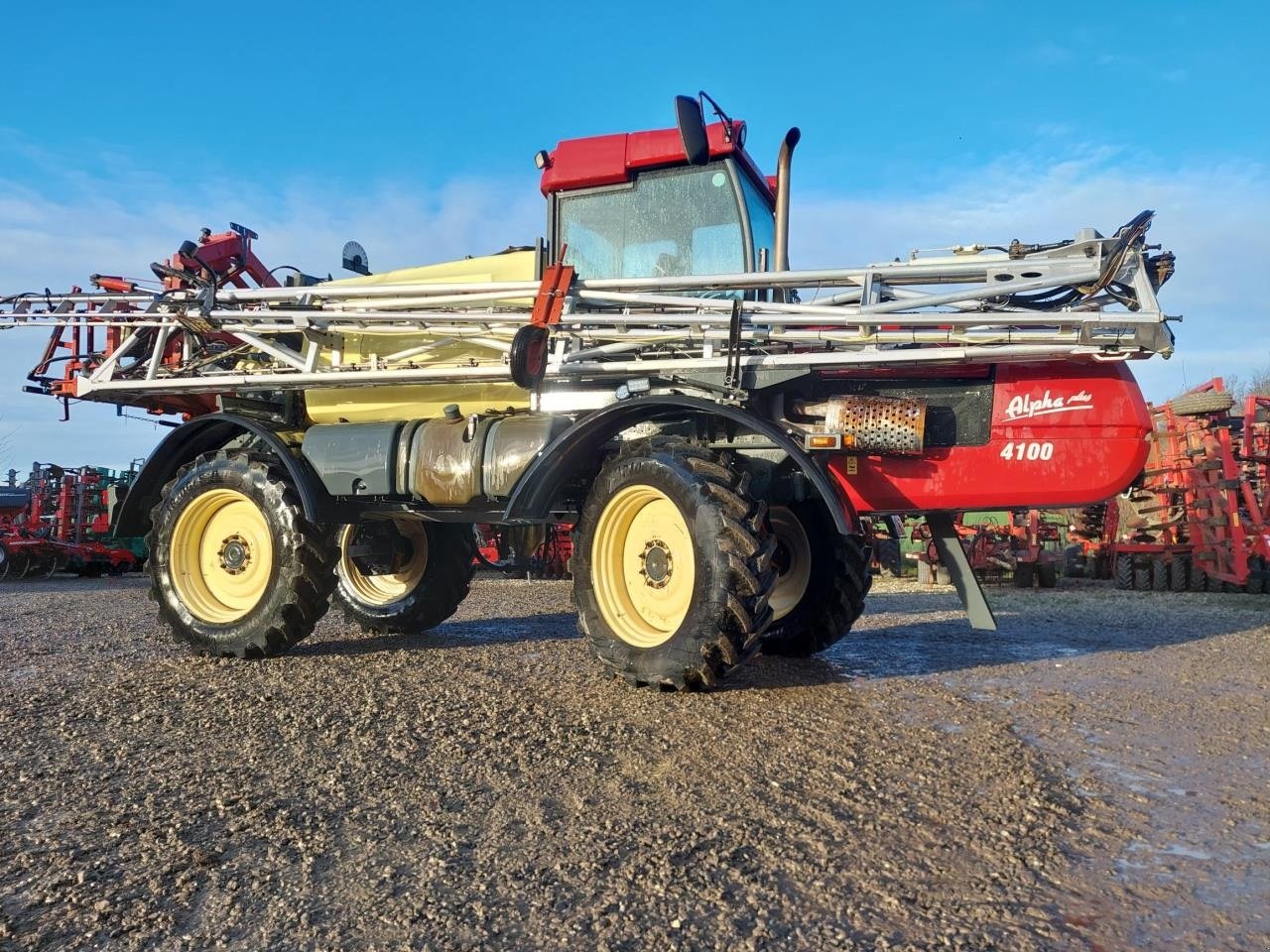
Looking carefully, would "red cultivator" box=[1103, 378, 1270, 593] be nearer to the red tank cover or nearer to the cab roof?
the red tank cover

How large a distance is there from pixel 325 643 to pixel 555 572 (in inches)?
375

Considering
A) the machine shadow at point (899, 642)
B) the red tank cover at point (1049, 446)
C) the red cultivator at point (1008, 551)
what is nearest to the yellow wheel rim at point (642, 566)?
the machine shadow at point (899, 642)

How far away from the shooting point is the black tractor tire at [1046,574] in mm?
13008

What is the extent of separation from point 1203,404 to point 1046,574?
3.02 m

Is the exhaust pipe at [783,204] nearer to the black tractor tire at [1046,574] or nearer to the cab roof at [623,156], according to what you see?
the cab roof at [623,156]

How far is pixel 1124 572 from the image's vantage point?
12.5 m

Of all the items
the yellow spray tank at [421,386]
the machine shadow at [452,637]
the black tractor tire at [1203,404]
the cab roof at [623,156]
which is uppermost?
the cab roof at [623,156]

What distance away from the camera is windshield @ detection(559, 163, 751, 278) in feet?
18.2

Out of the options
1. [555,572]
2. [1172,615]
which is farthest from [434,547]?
[555,572]

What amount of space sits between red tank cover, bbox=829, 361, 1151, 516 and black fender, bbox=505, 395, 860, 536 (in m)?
0.61

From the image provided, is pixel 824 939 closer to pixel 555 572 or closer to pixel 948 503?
pixel 948 503

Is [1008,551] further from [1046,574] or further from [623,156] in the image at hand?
[623,156]

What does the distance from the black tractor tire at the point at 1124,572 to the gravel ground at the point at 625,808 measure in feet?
24.8

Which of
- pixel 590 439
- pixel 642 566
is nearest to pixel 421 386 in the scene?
pixel 590 439
